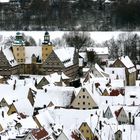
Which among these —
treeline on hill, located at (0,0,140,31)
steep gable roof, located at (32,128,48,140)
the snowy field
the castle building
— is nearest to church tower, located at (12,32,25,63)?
the castle building

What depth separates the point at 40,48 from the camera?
46594 mm

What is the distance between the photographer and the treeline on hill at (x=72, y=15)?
243ft

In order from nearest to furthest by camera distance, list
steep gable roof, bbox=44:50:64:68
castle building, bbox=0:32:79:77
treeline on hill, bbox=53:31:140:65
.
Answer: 1. steep gable roof, bbox=44:50:64:68
2. castle building, bbox=0:32:79:77
3. treeline on hill, bbox=53:31:140:65

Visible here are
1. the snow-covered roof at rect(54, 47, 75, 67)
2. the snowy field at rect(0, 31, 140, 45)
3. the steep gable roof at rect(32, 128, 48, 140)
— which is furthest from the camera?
the snowy field at rect(0, 31, 140, 45)

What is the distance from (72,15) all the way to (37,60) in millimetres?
33240

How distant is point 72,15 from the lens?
78.7 meters

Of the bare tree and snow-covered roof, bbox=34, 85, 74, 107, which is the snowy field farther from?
snow-covered roof, bbox=34, 85, 74, 107

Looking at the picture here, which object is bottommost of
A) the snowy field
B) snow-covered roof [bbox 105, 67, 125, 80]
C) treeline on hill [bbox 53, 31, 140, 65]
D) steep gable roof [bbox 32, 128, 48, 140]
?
the snowy field

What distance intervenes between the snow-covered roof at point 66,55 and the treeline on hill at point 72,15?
25.3 meters

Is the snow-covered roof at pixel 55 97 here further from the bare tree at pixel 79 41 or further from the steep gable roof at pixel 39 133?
the bare tree at pixel 79 41

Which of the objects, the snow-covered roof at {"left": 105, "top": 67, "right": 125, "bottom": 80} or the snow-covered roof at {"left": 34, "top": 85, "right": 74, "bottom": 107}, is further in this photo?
the snow-covered roof at {"left": 105, "top": 67, "right": 125, "bottom": 80}

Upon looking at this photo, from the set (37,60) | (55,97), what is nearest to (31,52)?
(37,60)

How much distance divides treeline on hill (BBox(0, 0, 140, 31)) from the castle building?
83.1ft

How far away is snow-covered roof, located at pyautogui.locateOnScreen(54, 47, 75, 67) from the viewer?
1770 inches
